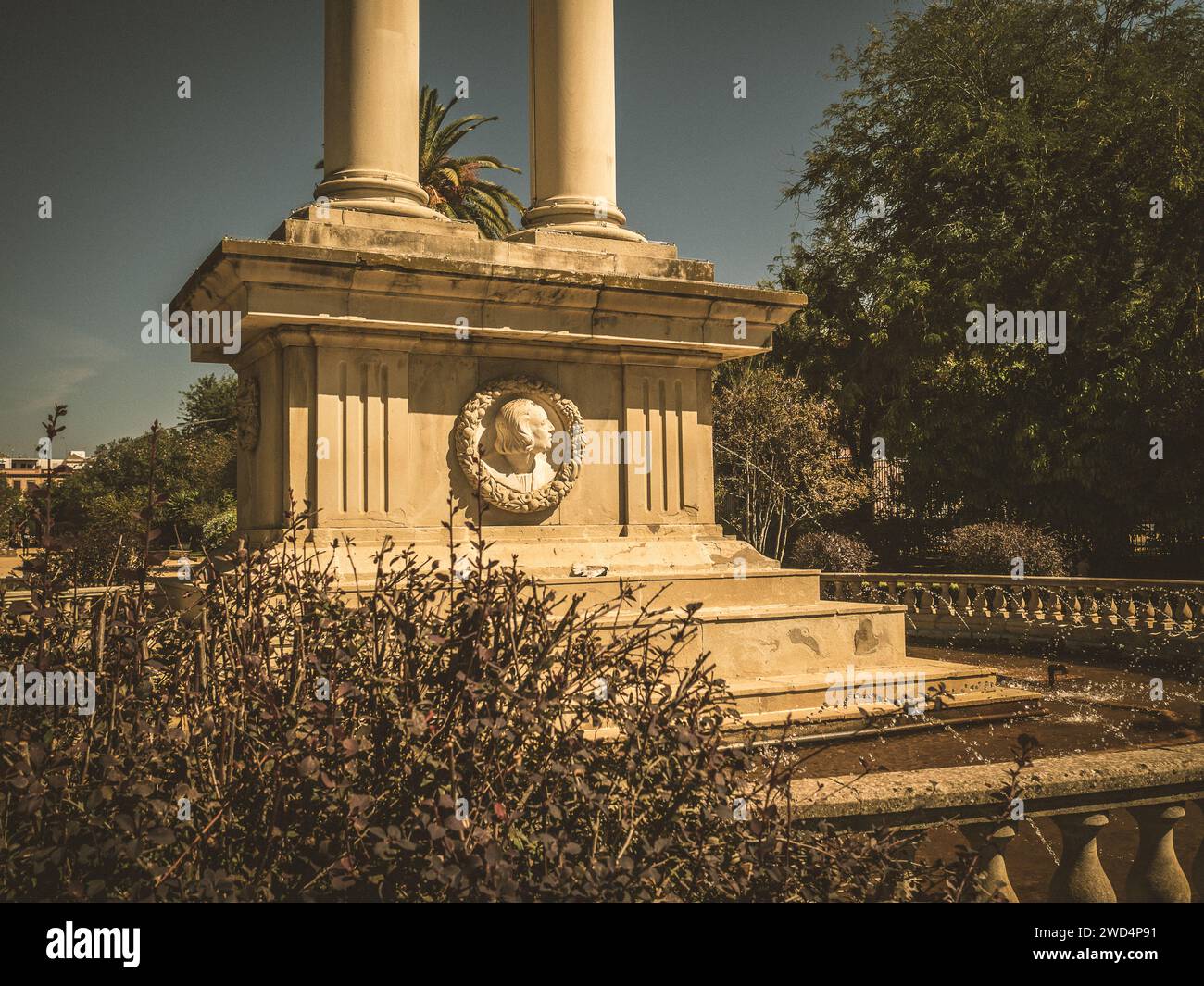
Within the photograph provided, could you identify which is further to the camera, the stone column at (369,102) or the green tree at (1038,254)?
the green tree at (1038,254)

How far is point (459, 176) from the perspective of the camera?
32656mm

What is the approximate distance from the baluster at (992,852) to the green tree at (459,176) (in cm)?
2999

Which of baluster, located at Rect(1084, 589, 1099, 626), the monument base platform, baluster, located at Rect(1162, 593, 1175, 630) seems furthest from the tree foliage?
baluster, located at Rect(1084, 589, 1099, 626)

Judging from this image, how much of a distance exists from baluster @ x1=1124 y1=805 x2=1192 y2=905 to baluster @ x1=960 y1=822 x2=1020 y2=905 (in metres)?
0.58

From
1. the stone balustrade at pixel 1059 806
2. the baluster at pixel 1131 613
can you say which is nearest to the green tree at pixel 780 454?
the baluster at pixel 1131 613

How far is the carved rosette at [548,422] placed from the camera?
27.7 feet

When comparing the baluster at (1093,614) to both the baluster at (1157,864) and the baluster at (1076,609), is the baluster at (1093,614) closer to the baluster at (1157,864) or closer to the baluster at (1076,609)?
the baluster at (1076,609)

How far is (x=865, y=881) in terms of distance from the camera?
9.51 feet

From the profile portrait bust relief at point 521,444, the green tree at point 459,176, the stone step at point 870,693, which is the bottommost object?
the stone step at point 870,693

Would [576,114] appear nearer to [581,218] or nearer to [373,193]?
[581,218]

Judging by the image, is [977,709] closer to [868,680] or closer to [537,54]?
[868,680]

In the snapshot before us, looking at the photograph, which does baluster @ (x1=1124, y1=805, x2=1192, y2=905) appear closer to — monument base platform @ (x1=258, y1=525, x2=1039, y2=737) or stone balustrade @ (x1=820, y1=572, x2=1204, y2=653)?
monument base platform @ (x1=258, y1=525, x2=1039, y2=737)

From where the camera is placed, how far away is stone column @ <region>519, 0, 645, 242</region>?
30.7 ft

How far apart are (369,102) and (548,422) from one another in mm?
3149
